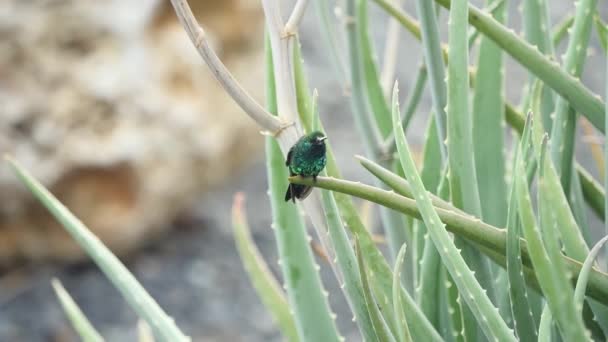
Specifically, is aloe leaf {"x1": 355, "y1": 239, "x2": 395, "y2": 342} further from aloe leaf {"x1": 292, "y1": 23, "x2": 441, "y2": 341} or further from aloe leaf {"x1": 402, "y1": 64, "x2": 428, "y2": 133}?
aloe leaf {"x1": 402, "y1": 64, "x2": 428, "y2": 133}

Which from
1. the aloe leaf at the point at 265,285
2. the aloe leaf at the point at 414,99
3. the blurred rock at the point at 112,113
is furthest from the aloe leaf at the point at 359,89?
the blurred rock at the point at 112,113

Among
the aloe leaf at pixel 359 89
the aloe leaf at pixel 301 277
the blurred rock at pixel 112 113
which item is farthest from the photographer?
the blurred rock at pixel 112 113

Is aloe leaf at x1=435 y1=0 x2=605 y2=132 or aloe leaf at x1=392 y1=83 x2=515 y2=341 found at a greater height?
aloe leaf at x1=435 y1=0 x2=605 y2=132

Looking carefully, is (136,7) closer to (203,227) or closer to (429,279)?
(203,227)

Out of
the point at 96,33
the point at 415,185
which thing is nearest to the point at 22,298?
the point at 96,33

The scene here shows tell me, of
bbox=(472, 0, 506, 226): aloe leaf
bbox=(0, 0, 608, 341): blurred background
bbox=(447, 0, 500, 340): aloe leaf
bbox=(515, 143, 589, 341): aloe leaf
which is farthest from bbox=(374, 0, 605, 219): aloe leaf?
bbox=(0, 0, 608, 341): blurred background

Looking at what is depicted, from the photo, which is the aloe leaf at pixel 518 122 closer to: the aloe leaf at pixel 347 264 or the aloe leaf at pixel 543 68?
the aloe leaf at pixel 543 68
